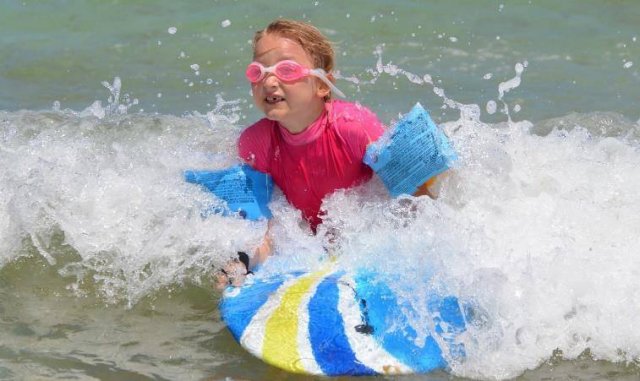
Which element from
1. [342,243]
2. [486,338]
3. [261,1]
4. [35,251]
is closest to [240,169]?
[342,243]

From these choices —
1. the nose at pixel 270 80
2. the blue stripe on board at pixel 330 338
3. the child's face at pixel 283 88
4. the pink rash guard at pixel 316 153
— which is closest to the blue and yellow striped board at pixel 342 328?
the blue stripe on board at pixel 330 338

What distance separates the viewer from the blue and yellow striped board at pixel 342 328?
3.78 metres

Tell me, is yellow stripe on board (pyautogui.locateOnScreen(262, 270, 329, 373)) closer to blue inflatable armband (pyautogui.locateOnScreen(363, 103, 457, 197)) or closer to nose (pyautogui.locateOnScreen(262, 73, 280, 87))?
blue inflatable armband (pyautogui.locateOnScreen(363, 103, 457, 197))

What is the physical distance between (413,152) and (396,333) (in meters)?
0.85

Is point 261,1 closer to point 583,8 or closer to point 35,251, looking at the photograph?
point 583,8

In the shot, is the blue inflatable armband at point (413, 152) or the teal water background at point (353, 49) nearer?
the blue inflatable armband at point (413, 152)

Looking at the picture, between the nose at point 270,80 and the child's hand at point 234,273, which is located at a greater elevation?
the nose at point 270,80

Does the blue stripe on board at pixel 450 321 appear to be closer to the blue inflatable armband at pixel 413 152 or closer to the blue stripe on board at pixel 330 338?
the blue stripe on board at pixel 330 338

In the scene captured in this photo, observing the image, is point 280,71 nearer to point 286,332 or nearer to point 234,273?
point 234,273

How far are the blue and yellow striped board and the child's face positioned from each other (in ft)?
2.47

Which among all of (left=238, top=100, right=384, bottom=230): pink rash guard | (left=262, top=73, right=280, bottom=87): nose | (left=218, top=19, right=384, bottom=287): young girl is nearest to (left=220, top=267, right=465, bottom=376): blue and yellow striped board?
(left=218, top=19, right=384, bottom=287): young girl

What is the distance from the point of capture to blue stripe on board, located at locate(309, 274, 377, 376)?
3.75 m

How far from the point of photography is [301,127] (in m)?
4.58

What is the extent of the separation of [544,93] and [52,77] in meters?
3.70
